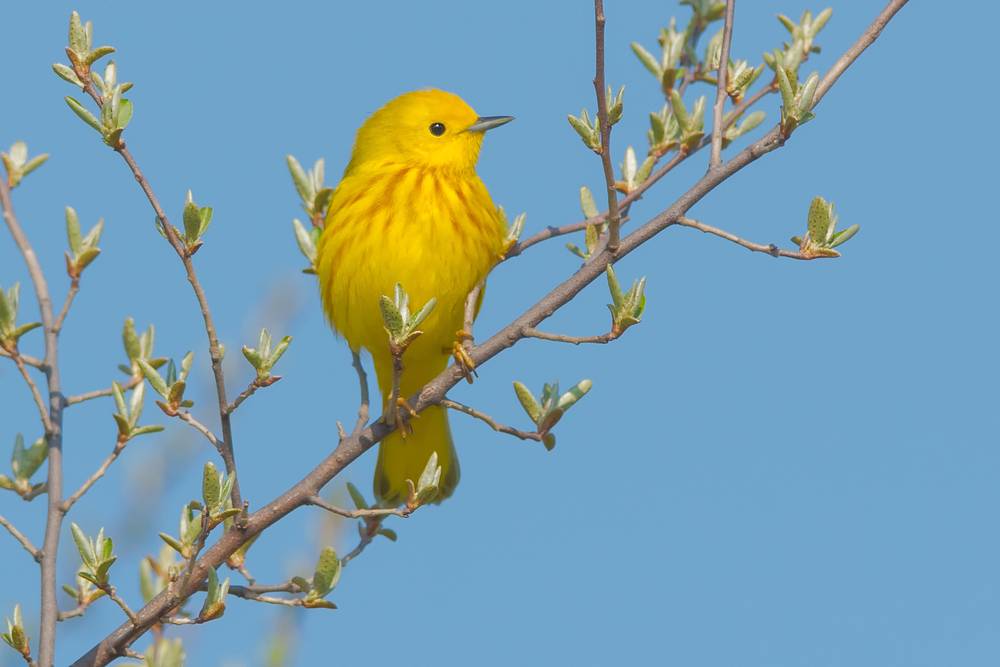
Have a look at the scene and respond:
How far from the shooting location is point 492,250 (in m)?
4.90

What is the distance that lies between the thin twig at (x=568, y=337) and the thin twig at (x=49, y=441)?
1113mm

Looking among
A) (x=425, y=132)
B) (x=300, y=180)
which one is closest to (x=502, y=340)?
(x=300, y=180)

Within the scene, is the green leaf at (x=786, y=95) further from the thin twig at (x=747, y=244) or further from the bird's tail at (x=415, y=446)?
the bird's tail at (x=415, y=446)

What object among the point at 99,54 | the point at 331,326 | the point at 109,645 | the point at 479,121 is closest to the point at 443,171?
the point at 479,121

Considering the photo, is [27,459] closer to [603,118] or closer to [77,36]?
[77,36]

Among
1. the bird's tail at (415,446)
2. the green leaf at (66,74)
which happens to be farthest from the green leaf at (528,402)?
the bird's tail at (415,446)

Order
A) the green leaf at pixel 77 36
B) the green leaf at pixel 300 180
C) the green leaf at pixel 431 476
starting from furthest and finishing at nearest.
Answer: the green leaf at pixel 300 180
the green leaf at pixel 431 476
the green leaf at pixel 77 36

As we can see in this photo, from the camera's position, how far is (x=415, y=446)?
17.4 feet

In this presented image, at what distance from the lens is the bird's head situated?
5395 millimetres

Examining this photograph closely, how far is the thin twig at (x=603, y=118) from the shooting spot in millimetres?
2643

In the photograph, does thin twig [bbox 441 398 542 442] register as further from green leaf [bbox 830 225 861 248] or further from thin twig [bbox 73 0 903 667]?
green leaf [bbox 830 225 861 248]

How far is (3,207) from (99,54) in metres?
0.44

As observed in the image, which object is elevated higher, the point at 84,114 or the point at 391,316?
the point at 84,114

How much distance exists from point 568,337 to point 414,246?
1.87 meters
